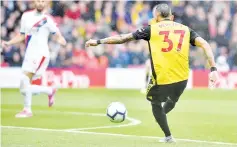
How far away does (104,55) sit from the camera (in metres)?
30.1

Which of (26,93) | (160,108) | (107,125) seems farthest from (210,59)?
(26,93)

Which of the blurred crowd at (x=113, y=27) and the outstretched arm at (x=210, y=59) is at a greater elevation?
the outstretched arm at (x=210, y=59)

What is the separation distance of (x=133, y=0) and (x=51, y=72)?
5363 mm

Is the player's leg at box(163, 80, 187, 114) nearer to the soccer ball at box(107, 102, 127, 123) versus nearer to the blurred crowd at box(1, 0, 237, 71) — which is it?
the soccer ball at box(107, 102, 127, 123)

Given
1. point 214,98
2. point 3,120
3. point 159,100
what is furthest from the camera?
point 214,98

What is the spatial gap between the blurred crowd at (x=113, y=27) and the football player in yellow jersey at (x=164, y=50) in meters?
18.0

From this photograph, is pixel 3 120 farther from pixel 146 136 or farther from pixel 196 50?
pixel 196 50

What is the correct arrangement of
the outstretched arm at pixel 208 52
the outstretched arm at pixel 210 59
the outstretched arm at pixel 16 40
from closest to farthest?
1. the outstretched arm at pixel 210 59
2. the outstretched arm at pixel 208 52
3. the outstretched arm at pixel 16 40

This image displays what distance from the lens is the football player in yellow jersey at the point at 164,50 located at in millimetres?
10680

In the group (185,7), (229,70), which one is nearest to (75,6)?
(185,7)

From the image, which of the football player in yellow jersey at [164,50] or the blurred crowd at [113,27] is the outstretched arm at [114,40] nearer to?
the football player in yellow jersey at [164,50]

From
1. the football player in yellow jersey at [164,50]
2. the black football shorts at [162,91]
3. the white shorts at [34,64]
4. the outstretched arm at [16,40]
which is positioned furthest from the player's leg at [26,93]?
the black football shorts at [162,91]

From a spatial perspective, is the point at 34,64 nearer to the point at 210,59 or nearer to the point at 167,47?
the point at 167,47

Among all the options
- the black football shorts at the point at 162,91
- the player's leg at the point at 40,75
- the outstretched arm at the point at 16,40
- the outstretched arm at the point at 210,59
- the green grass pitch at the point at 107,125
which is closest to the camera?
the outstretched arm at the point at 210,59
